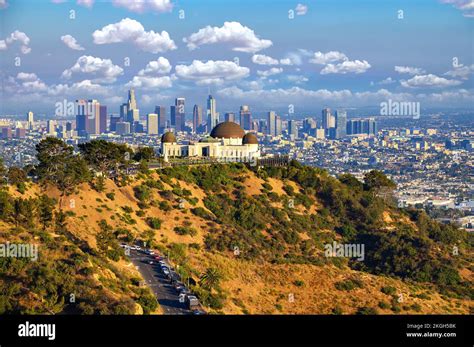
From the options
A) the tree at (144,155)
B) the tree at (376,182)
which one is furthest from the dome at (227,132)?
the tree at (376,182)

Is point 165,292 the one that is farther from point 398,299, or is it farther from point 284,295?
point 398,299

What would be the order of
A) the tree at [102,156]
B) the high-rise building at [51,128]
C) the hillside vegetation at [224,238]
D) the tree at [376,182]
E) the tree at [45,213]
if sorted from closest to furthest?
the hillside vegetation at [224,238]
the tree at [45,213]
the tree at [102,156]
the tree at [376,182]
the high-rise building at [51,128]

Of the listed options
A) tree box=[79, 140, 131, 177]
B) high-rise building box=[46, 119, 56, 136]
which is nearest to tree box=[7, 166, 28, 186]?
tree box=[79, 140, 131, 177]

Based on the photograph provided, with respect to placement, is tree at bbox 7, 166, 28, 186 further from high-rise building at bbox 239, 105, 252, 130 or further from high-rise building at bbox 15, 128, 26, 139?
high-rise building at bbox 239, 105, 252, 130

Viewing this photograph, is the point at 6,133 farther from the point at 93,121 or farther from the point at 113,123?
the point at 113,123

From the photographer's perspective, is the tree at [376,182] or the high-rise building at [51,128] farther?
the high-rise building at [51,128]

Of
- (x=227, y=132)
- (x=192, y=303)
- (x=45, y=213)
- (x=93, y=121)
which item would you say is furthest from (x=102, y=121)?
(x=192, y=303)

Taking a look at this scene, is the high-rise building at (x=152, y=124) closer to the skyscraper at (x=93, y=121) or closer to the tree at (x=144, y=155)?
the skyscraper at (x=93, y=121)

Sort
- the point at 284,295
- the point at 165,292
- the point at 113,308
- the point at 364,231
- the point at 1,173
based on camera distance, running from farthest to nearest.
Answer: the point at 364,231 < the point at 1,173 < the point at 284,295 < the point at 165,292 < the point at 113,308

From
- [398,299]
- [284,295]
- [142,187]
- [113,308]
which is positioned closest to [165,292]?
[113,308]
